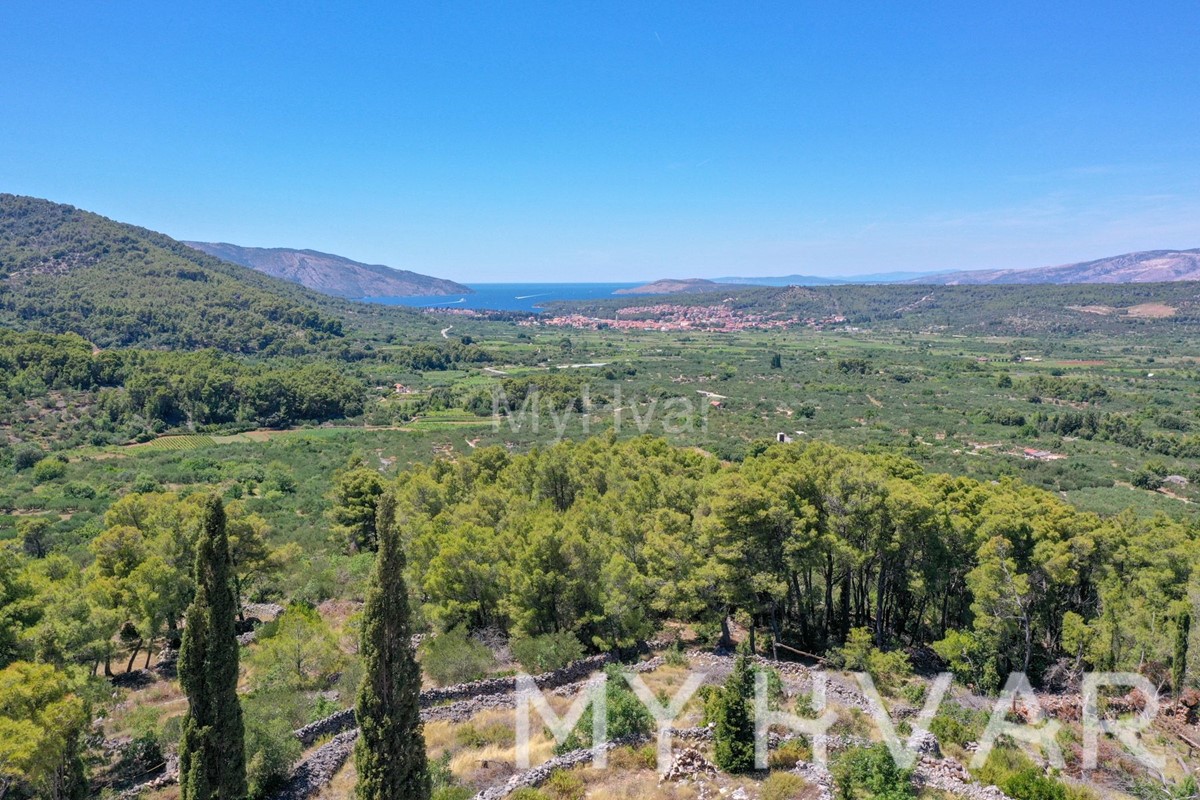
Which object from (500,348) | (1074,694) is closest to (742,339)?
(500,348)

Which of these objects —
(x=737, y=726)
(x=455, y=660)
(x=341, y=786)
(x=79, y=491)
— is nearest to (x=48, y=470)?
(x=79, y=491)

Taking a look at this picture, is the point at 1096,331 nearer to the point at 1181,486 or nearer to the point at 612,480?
the point at 1181,486

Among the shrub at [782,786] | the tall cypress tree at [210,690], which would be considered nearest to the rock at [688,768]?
the shrub at [782,786]

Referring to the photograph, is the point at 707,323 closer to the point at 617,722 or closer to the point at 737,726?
the point at 617,722

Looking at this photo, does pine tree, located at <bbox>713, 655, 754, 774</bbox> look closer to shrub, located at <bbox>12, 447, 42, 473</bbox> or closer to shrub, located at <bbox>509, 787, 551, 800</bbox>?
shrub, located at <bbox>509, 787, 551, 800</bbox>

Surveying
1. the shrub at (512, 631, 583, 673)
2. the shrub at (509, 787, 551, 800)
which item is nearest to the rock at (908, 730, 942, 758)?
the shrub at (509, 787, 551, 800)
